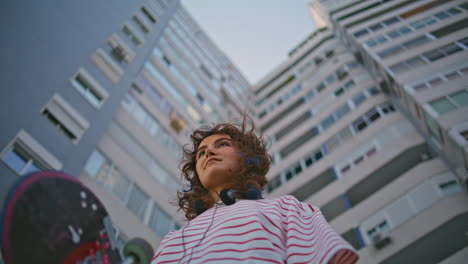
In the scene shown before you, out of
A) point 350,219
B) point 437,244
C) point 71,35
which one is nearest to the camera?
point 437,244

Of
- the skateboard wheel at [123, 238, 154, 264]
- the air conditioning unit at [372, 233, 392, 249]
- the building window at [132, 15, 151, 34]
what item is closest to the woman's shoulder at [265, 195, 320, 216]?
the skateboard wheel at [123, 238, 154, 264]

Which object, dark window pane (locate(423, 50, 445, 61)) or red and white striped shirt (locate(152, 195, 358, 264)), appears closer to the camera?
red and white striped shirt (locate(152, 195, 358, 264))

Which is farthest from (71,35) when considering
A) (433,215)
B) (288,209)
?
(433,215)

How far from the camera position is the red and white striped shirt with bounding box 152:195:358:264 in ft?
6.68

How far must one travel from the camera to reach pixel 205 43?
113 ft

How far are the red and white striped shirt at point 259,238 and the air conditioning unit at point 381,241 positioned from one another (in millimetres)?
9771

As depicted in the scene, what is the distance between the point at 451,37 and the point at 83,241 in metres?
19.4

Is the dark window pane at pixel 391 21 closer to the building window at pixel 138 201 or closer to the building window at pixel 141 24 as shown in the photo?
the building window at pixel 141 24

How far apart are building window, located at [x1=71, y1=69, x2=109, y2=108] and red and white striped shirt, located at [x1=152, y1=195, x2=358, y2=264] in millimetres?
10483

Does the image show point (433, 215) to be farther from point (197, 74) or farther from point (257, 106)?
point (257, 106)

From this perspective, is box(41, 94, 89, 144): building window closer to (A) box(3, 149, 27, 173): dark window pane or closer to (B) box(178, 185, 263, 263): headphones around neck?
(A) box(3, 149, 27, 173): dark window pane

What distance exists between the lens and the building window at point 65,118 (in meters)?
10.1

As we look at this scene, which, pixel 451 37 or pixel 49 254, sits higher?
pixel 49 254

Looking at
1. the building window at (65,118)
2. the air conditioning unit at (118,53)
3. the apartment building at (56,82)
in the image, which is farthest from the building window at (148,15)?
the building window at (65,118)
